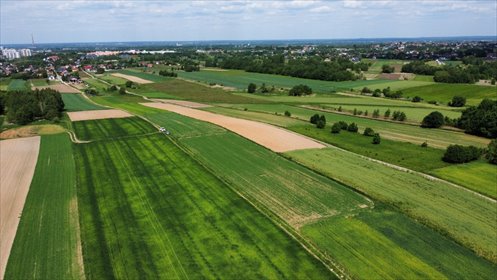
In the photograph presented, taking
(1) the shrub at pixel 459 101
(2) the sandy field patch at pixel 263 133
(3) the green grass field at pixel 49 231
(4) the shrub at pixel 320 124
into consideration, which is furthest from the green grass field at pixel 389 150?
(1) the shrub at pixel 459 101

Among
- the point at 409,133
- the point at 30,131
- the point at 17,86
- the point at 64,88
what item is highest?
the point at 17,86

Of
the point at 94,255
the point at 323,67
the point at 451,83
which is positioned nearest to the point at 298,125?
the point at 94,255

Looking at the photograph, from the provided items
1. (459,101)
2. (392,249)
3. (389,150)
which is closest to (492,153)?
(389,150)

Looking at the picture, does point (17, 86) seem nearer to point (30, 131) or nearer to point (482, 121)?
point (30, 131)

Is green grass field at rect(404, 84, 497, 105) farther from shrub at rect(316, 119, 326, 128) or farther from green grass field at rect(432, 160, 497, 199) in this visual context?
green grass field at rect(432, 160, 497, 199)

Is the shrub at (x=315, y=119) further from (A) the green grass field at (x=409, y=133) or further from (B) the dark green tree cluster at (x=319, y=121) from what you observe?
(A) the green grass field at (x=409, y=133)

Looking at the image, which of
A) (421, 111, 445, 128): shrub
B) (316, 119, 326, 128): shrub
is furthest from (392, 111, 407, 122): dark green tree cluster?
(316, 119, 326, 128): shrub

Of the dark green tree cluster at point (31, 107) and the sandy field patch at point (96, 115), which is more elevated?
the dark green tree cluster at point (31, 107)
